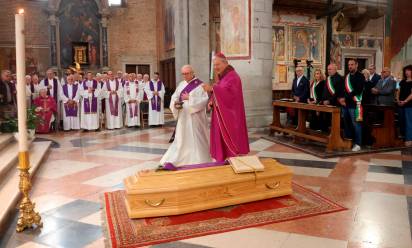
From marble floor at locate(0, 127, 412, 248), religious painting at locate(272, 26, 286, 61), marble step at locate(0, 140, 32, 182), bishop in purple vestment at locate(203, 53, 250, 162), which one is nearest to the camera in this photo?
marble floor at locate(0, 127, 412, 248)

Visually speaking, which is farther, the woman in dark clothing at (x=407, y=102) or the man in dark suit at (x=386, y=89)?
the man in dark suit at (x=386, y=89)

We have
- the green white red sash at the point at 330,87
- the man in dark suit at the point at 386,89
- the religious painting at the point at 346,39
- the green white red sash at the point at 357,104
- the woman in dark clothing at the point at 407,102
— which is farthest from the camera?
the religious painting at the point at 346,39

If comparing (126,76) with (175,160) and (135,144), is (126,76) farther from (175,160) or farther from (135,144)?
(175,160)

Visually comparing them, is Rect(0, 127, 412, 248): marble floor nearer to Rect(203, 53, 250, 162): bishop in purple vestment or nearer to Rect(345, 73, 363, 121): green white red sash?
Rect(345, 73, 363, 121): green white red sash

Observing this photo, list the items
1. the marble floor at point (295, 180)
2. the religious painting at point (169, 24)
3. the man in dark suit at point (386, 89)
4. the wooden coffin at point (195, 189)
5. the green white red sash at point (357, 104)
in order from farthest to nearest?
the religious painting at point (169, 24)
the man in dark suit at point (386, 89)
the green white red sash at point (357, 104)
the wooden coffin at point (195, 189)
the marble floor at point (295, 180)

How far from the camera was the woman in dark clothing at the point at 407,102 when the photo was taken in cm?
766

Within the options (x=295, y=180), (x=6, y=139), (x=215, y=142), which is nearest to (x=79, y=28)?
(x=6, y=139)

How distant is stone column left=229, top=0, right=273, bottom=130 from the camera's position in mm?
9867

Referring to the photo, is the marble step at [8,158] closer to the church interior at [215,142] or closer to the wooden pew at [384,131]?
the church interior at [215,142]

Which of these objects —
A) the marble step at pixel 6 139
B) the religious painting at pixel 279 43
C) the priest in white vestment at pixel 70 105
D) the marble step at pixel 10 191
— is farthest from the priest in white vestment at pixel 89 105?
the religious painting at pixel 279 43

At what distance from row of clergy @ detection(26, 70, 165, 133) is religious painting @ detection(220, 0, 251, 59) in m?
2.99

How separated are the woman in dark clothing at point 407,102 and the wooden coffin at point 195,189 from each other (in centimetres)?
472

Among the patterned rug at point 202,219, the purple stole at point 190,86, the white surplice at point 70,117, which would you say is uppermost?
the purple stole at point 190,86

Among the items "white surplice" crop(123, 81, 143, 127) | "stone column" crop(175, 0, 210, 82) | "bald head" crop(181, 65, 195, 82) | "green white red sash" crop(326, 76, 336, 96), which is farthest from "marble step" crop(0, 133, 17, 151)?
"stone column" crop(175, 0, 210, 82)
